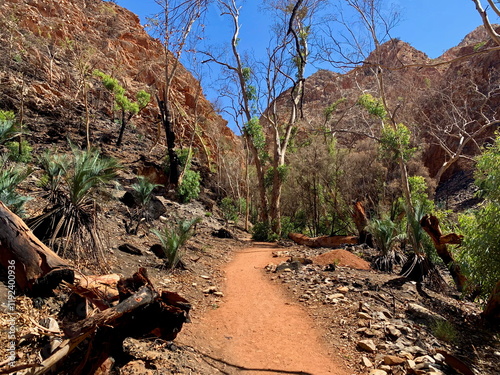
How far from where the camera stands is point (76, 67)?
1884 centimetres

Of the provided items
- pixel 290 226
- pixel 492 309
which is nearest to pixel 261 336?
pixel 492 309

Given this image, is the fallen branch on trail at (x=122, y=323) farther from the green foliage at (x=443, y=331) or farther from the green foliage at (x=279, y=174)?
the green foliage at (x=279, y=174)

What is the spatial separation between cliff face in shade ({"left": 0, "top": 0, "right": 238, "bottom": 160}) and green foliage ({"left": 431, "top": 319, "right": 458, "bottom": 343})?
1596 centimetres

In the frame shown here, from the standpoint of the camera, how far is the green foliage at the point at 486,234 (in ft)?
17.2

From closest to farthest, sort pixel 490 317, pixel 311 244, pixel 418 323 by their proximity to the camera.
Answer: pixel 418 323 < pixel 490 317 < pixel 311 244

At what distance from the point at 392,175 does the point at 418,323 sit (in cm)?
1452

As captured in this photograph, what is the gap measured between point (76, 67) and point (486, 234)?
21.7 metres

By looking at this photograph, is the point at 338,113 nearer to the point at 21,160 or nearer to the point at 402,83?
the point at 402,83

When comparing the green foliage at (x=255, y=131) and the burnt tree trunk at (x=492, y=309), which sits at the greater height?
the green foliage at (x=255, y=131)

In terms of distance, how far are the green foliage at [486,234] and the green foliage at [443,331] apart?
1.28 meters

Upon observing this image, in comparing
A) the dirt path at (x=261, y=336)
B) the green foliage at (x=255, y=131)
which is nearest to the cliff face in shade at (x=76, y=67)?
the green foliage at (x=255, y=131)

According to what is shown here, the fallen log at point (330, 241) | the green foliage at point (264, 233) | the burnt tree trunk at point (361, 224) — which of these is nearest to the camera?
the burnt tree trunk at point (361, 224)

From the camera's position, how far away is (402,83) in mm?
23531

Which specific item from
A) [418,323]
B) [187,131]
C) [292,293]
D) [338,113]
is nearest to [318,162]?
[292,293]
